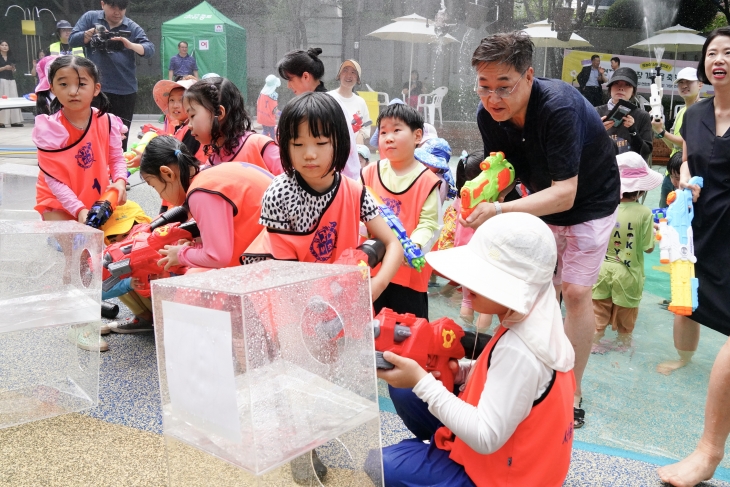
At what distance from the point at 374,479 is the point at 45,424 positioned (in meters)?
1.63

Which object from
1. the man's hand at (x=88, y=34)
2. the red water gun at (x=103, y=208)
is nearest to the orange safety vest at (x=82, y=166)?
the red water gun at (x=103, y=208)

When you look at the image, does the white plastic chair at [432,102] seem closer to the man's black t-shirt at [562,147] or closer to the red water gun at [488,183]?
the man's black t-shirt at [562,147]

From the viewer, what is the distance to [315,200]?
227 centimetres

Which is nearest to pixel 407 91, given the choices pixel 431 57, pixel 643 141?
pixel 431 57

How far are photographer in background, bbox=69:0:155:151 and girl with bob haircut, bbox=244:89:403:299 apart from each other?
4052 millimetres

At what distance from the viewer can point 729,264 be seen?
2.52 metres

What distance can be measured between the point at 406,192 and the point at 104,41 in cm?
388

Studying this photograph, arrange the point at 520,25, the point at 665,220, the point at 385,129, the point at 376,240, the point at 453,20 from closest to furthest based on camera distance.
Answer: the point at 376,240 → the point at 665,220 → the point at 385,129 → the point at 453,20 → the point at 520,25

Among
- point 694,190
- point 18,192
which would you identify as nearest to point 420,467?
point 694,190

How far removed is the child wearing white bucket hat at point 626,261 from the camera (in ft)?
13.0

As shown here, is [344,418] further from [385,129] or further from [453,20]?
[453,20]

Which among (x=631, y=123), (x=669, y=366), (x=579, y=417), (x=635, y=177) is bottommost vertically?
(x=669, y=366)

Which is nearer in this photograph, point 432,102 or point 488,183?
point 488,183

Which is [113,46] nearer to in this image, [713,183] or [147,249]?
[147,249]
